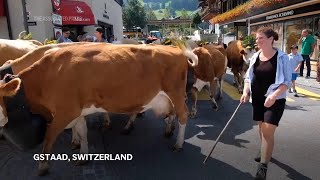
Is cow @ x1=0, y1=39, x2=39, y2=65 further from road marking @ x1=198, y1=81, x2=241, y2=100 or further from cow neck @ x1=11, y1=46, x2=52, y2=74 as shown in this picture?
road marking @ x1=198, y1=81, x2=241, y2=100

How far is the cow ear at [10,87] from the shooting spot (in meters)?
3.96

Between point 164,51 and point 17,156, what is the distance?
8.78ft

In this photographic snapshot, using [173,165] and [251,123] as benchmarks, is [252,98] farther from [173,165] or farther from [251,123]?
[251,123]

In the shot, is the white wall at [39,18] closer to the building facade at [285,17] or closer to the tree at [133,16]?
the building facade at [285,17]

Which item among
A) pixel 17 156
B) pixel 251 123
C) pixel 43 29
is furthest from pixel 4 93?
pixel 43 29

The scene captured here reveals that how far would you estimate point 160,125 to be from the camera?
6801 millimetres

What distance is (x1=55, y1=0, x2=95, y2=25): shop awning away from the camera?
19634 millimetres

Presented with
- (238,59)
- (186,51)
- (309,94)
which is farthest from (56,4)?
(186,51)

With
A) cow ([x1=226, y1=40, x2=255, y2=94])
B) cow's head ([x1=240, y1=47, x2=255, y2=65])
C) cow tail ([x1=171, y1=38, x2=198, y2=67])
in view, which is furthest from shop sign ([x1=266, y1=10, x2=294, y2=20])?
cow tail ([x1=171, y1=38, x2=198, y2=67])

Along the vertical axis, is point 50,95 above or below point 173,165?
above

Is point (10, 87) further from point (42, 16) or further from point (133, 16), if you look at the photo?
point (133, 16)

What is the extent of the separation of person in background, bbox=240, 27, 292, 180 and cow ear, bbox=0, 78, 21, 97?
2.82m

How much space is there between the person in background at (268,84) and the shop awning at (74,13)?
16.4 m

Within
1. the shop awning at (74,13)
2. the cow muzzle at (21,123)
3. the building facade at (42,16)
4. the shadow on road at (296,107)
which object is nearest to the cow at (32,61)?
the cow muzzle at (21,123)
